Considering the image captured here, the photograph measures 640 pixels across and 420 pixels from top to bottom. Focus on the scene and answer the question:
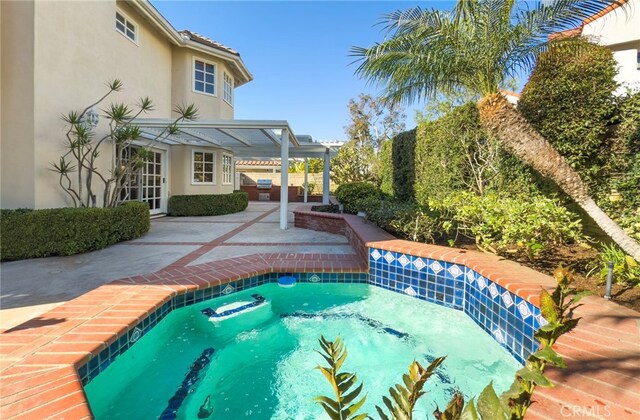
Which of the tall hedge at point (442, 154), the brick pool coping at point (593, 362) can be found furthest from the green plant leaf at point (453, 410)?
the tall hedge at point (442, 154)

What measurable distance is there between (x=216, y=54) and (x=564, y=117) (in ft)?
45.9

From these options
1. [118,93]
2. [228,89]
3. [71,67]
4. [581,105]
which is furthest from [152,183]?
[581,105]

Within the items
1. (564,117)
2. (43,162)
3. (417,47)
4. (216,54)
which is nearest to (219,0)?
(216,54)

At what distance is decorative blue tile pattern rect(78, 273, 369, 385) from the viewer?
302 cm

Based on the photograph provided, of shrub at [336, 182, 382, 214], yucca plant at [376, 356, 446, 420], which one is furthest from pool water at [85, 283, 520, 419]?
shrub at [336, 182, 382, 214]

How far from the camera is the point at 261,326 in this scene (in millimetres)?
4797

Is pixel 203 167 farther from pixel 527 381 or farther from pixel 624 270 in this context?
pixel 527 381

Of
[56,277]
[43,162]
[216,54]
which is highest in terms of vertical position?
[216,54]

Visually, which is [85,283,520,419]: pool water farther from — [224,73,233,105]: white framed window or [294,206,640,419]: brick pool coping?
[224,73,233,105]: white framed window

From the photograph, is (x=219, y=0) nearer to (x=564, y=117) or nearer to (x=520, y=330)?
(x=564, y=117)

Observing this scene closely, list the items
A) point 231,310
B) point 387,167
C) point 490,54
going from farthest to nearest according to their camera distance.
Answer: point 387,167
point 490,54
point 231,310

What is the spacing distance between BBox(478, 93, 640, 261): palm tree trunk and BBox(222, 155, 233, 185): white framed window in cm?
1397

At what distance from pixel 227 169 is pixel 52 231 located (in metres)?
11.4

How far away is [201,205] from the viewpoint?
48.8ft
